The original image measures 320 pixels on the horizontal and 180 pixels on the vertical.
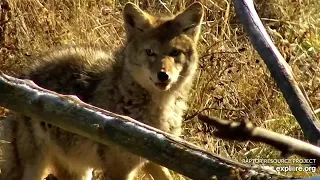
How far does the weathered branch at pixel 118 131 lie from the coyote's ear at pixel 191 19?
5.61ft

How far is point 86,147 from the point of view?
4488 millimetres

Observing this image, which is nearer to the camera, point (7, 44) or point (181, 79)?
point (181, 79)

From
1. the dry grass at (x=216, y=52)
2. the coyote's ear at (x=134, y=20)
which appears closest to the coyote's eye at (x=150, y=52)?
the coyote's ear at (x=134, y=20)

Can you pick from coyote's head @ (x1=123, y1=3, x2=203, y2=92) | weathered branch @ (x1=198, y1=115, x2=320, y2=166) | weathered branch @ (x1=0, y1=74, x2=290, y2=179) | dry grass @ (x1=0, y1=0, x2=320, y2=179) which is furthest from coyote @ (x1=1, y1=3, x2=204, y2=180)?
weathered branch @ (x1=198, y1=115, x2=320, y2=166)

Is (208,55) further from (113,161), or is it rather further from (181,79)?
(113,161)

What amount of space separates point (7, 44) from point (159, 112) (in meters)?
1.98

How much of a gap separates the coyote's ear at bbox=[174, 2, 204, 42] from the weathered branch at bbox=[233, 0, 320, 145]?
1.37 metres

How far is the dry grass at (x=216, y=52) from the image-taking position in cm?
547

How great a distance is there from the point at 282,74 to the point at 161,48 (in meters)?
1.76

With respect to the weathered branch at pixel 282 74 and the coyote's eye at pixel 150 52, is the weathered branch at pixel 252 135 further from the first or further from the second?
the coyote's eye at pixel 150 52

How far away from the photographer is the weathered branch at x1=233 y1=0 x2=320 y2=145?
8.98ft

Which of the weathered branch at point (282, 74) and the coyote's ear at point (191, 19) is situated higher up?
the coyote's ear at point (191, 19)

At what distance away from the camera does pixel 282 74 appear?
9.78 ft

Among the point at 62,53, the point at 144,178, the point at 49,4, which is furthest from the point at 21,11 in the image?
the point at 144,178
